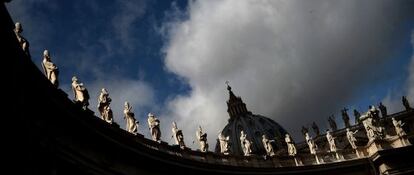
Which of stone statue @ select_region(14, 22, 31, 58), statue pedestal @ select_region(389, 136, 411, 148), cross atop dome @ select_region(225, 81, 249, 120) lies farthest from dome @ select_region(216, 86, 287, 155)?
stone statue @ select_region(14, 22, 31, 58)

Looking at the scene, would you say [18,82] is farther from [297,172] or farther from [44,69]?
[297,172]

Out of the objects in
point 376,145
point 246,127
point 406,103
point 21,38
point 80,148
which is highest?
point 246,127

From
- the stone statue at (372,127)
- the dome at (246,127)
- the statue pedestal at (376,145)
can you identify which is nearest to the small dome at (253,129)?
the dome at (246,127)

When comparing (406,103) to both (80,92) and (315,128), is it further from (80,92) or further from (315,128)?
(80,92)

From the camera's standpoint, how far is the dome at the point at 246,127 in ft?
430

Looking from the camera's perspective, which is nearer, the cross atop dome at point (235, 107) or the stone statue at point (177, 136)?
the stone statue at point (177, 136)

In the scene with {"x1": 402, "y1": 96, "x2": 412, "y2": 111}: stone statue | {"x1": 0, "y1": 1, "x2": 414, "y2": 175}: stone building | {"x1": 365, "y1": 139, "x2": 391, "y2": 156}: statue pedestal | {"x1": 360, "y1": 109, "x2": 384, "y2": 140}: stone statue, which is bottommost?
{"x1": 0, "y1": 1, "x2": 414, "y2": 175}: stone building

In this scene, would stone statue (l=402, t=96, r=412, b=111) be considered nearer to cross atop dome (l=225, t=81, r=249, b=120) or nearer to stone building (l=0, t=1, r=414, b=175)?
stone building (l=0, t=1, r=414, b=175)

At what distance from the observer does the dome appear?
430ft

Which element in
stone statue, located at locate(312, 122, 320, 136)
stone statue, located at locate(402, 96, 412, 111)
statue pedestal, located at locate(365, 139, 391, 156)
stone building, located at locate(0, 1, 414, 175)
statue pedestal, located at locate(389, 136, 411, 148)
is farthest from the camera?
stone statue, located at locate(312, 122, 320, 136)

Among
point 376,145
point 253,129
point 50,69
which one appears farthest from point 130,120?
point 253,129

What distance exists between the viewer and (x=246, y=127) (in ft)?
461

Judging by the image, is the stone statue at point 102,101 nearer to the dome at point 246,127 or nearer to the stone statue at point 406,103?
the stone statue at point 406,103

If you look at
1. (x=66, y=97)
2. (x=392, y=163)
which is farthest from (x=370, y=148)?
(x=66, y=97)
